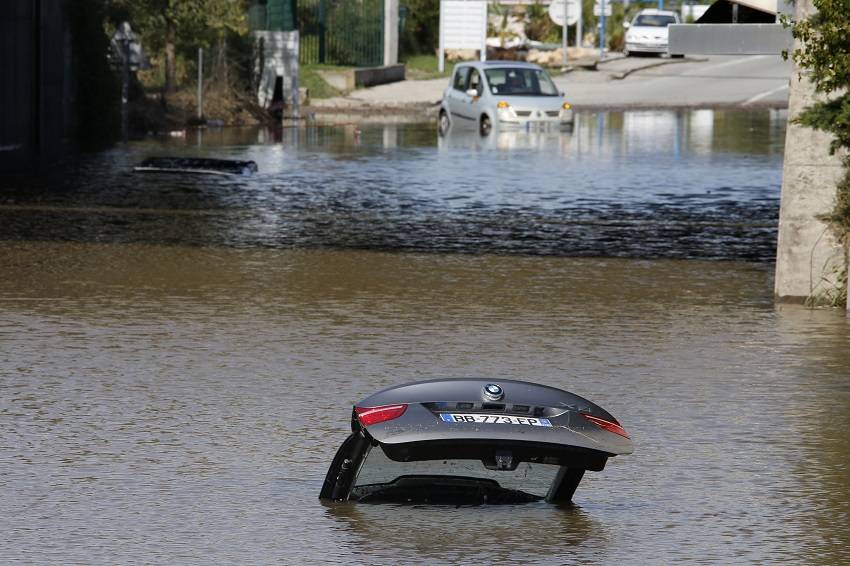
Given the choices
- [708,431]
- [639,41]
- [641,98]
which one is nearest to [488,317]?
[708,431]

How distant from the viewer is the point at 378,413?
7.55 metres

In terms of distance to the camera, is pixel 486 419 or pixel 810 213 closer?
pixel 486 419

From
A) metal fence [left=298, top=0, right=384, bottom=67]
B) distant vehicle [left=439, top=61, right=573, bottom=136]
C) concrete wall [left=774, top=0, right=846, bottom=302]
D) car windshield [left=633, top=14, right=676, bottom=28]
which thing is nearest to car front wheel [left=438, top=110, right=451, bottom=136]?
distant vehicle [left=439, top=61, right=573, bottom=136]

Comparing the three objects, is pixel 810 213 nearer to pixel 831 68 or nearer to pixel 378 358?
pixel 831 68

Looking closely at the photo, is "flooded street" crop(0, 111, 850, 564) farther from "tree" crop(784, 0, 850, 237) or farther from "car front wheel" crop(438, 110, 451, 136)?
"car front wheel" crop(438, 110, 451, 136)

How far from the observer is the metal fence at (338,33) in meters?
57.7

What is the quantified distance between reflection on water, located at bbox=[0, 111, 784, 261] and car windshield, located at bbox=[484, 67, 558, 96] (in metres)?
3.36

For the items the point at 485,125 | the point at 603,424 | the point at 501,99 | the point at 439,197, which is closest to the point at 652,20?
the point at 501,99

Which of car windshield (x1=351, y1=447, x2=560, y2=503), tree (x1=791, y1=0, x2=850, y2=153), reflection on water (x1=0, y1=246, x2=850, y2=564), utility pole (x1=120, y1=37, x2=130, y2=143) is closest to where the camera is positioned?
reflection on water (x1=0, y1=246, x2=850, y2=564)

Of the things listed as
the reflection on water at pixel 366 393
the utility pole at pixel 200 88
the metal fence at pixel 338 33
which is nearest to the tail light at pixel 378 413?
the reflection on water at pixel 366 393

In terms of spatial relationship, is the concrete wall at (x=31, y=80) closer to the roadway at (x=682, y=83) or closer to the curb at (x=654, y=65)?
the roadway at (x=682, y=83)

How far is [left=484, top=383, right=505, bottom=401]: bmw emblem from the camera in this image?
7445 mm

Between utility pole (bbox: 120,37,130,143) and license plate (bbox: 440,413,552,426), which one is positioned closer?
license plate (bbox: 440,413,552,426)

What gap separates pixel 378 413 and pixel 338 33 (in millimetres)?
51043
